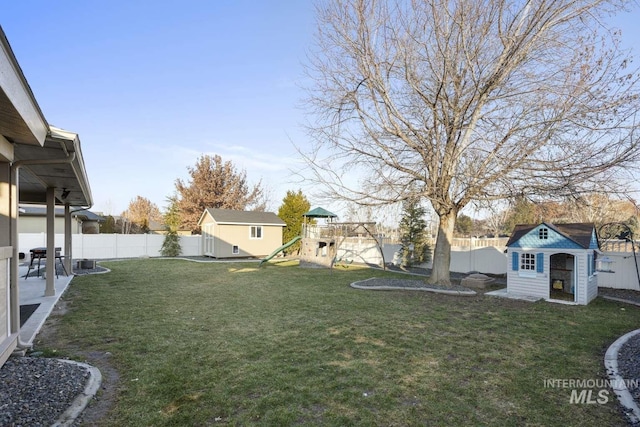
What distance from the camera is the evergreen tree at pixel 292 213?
23531 mm

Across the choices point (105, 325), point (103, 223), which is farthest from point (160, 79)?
point (103, 223)

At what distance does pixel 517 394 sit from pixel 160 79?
1276cm

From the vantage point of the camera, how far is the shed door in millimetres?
20797

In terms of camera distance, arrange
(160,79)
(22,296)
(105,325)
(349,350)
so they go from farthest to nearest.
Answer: (160,79) → (22,296) → (105,325) → (349,350)

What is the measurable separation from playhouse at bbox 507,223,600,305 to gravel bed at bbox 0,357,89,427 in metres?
8.99

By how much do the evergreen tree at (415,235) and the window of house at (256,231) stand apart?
9590 millimetres

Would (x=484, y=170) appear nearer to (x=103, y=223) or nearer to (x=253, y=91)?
(x=253, y=91)

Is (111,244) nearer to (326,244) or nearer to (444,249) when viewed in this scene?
(326,244)

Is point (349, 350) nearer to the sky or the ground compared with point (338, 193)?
nearer to the ground

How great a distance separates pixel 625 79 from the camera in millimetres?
7305

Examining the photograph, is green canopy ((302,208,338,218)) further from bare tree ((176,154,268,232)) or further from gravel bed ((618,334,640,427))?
bare tree ((176,154,268,232))

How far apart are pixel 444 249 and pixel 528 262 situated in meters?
2.21

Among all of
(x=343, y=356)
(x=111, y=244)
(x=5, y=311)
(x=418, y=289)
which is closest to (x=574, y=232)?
(x=418, y=289)

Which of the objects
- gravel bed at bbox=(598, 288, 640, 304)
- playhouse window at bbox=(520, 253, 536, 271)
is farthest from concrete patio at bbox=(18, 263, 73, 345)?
gravel bed at bbox=(598, 288, 640, 304)
